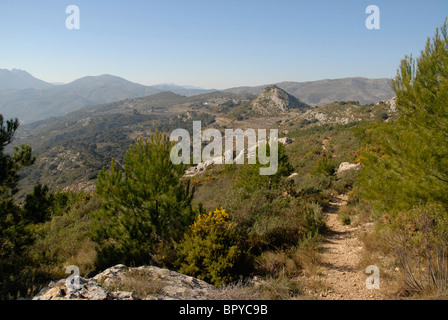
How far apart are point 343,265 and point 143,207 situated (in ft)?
19.3

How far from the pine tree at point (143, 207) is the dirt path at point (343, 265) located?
153 inches

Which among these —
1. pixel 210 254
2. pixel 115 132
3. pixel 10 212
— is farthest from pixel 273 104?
pixel 210 254

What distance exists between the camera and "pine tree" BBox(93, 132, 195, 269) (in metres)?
6.79

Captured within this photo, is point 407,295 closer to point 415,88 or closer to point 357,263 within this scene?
point 357,263

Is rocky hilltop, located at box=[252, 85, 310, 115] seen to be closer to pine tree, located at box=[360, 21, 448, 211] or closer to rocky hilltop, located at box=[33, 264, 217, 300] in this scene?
pine tree, located at box=[360, 21, 448, 211]

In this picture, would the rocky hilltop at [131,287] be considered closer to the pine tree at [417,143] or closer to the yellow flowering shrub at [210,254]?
the yellow flowering shrub at [210,254]

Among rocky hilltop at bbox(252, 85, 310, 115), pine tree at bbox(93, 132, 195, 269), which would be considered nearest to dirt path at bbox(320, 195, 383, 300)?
pine tree at bbox(93, 132, 195, 269)

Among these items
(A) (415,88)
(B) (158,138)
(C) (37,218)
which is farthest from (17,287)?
(A) (415,88)

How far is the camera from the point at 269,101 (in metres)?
132

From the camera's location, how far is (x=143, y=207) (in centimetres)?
720

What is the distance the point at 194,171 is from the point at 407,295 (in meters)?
40.5

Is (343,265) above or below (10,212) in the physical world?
below

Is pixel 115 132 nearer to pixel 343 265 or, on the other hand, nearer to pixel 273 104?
pixel 273 104

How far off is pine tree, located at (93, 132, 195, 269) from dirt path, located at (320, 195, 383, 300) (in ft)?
12.7
